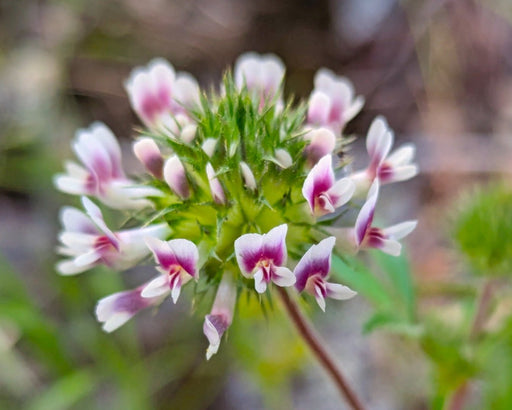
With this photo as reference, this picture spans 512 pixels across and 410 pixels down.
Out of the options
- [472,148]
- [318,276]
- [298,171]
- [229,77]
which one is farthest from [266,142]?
[472,148]

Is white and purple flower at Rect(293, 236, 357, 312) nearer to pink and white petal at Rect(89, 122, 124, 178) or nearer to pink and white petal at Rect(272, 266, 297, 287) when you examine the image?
pink and white petal at Rect(272, 266, 297, 287)

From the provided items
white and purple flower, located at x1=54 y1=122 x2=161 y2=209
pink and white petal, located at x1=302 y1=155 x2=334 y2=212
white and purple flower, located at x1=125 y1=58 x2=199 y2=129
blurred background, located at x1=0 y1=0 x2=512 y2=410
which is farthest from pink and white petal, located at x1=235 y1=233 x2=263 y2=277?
blurred background, located at x1=0 y1=0 x2=512 y2=410

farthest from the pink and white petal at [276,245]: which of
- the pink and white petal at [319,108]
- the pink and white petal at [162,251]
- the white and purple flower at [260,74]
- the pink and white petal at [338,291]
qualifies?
the white and purple flower at [260,74]

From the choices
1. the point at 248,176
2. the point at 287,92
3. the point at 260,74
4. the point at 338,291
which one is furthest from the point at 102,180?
the point at 287,92

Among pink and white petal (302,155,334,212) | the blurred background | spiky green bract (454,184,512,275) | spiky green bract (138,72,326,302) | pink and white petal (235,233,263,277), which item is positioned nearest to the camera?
pink and white petal (235,233,263,277)

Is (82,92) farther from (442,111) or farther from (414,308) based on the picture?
(414,308)

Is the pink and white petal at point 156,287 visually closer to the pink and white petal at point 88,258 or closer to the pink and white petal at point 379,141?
the pink and white petal at point 88,258
